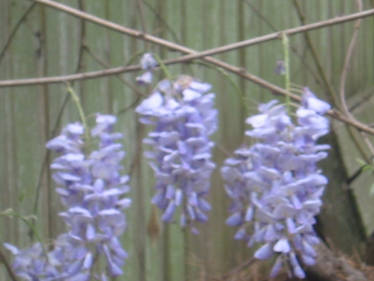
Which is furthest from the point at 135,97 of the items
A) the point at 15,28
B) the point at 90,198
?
the point at 90,198

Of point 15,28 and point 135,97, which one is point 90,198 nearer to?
point 15,28

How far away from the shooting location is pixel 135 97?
261 centimetres

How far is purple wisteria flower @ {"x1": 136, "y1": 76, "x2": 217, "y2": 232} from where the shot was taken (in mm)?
1255

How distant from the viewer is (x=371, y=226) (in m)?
3.37

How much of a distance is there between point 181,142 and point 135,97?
1.38 m

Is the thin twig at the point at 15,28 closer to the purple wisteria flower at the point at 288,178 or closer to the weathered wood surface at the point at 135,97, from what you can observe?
the weathered wood surface at the point at 135,97

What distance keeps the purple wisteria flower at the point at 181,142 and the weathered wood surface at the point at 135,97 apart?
0.30 m

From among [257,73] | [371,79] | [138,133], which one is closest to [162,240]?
[138,133]

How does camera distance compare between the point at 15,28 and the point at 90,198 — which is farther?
the point at 15,28

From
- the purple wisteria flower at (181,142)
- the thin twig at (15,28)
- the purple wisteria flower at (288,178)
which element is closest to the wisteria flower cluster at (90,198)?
the purple wisteria flower at (181,142)

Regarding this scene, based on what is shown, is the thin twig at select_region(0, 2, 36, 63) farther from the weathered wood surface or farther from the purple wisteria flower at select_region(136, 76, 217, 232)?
the purple wisteria flower at select_region(136, 76, 217, 232)

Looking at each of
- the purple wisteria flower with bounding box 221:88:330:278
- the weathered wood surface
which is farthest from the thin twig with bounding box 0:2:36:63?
the purple wisteria flower with bounding box 221:88:330:278

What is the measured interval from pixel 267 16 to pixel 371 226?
3.75 feet

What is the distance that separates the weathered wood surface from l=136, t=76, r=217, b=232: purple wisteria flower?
30 centimetres
